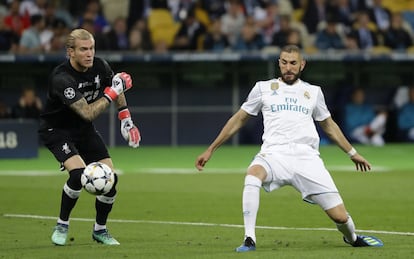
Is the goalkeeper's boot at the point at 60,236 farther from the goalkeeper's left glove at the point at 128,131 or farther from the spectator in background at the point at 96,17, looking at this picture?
the spectator in background at the point at 96,17

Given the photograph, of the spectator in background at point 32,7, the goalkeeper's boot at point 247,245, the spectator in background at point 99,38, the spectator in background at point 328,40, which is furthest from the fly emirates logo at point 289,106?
the spectator in background at point 328,40

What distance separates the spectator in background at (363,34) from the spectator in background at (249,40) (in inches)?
100

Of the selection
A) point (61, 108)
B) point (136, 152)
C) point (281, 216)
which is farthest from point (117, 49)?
point (61, 108)

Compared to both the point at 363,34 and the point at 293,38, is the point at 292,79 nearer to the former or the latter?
the point at 293,38

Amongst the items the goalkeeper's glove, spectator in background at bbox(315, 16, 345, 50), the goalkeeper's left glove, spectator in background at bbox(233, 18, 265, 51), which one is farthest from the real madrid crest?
spectator in background at bbox(315, 16, 345, 50)

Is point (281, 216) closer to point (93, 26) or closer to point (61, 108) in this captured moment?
point (61, 108)

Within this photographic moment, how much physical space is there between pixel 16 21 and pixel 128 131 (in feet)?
56.5

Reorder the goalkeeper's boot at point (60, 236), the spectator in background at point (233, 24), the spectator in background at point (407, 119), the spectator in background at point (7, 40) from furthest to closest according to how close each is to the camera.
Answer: the spectator in background at point (407, 119)
the spectator in background at point (233, 24)
the spectator in background at point (7, 40)
the goalkeeper's boot at point (60, 236)

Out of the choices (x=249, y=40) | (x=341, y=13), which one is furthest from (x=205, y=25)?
(x=341, y=13)

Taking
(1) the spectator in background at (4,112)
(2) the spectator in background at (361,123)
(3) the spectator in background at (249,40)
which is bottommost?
(2) the spectator in background at (361,123)

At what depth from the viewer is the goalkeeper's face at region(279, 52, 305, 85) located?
1045 cm

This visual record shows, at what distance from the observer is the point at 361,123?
98.8ft

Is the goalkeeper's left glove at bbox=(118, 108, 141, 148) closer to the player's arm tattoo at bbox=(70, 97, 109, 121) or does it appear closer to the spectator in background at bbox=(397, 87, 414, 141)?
the player's arm tattoo at bbox=(70, 97, 109, 121)

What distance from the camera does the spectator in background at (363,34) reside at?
2945cm
